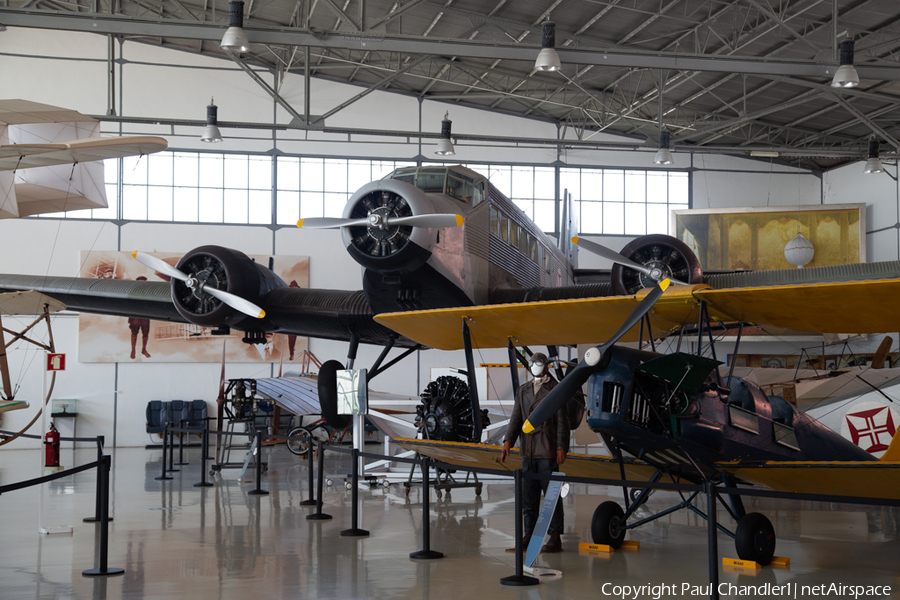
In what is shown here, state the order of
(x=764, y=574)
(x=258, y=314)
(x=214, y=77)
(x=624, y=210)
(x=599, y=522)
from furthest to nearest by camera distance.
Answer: (x=624, y=210) → (x=214, y=77) → (x=258, y=314) → (x=599, y=522) → (x=764, y=574)

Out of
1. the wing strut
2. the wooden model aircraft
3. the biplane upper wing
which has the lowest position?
the wing strut

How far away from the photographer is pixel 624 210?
26594mm

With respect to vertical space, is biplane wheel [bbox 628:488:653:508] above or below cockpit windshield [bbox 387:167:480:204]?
below

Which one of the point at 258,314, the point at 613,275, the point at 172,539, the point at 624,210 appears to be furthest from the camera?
the point at 624,210

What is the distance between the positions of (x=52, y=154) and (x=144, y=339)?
49.5 feet

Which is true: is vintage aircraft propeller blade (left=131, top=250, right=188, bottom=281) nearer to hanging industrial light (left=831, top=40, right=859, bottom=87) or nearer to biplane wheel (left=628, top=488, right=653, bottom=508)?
biplane wheel (left=628, top=488, right=653, bottom=508)

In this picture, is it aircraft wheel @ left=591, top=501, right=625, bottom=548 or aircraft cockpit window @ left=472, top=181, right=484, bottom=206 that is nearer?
aircraft wheel @ left=591, top=501, right=625, bottom=548

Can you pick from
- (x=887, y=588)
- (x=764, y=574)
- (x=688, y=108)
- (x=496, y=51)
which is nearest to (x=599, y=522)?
(x=764, y=574)

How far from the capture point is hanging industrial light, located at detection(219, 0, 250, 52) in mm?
11930

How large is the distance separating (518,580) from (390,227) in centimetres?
500

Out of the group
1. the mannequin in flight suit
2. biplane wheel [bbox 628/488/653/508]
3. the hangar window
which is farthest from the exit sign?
the hangar window

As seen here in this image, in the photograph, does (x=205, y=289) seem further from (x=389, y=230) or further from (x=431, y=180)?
(x=431, y=180)

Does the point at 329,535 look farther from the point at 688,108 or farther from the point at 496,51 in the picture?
the point at 688,108

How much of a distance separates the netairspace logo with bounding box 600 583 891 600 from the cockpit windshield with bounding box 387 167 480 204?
6405 mm
